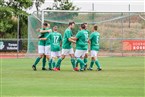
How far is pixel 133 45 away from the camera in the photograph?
4522 centimetres

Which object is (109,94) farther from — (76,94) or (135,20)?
(135,20)

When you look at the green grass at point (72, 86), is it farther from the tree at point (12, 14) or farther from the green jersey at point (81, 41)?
the tree at point (12, 14)

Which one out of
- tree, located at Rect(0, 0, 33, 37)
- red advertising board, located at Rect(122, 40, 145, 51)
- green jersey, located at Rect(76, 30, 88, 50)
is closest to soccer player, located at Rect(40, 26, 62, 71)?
green jersey, located at Rect(76, 30, 88, 50)

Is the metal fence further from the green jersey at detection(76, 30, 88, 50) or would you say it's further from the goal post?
the green jersey at detection(76, 30, 88, 50)

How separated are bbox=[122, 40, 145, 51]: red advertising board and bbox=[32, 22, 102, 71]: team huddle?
20.0m

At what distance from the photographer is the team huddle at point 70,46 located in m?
24.2

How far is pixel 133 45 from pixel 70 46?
68.2 feet

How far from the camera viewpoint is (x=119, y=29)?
46469 mm

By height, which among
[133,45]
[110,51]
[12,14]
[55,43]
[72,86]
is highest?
[12,14]

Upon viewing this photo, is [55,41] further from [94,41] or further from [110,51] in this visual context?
[110,51]

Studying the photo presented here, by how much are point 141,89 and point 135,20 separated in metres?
30.7

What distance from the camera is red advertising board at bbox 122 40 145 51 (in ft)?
149

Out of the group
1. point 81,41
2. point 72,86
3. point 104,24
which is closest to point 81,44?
point 81,41

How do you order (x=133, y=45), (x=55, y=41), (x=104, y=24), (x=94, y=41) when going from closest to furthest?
(x=94, y=41) → (x=55, y=41) → (x=133, y=45) → (x=104, y=24)
